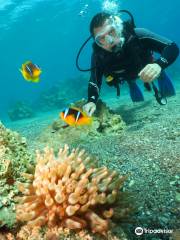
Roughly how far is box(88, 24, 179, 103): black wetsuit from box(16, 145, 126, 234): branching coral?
3.73 metres

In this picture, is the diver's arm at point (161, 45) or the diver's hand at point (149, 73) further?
the diver's arm at point (161, 45)

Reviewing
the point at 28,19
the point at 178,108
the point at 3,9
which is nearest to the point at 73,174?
the point at 178,108

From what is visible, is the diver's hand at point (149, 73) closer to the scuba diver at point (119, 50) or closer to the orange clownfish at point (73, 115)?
the scuba diver at point (119, 50)

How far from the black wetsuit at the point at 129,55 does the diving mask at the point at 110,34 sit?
39 centimetres

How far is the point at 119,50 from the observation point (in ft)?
20.8

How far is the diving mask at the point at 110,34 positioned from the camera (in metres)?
5.87

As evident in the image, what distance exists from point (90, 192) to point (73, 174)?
0.24 m

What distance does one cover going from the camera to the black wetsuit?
21.3 feet

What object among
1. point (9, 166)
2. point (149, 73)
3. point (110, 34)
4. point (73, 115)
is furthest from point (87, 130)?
point (9, 166)

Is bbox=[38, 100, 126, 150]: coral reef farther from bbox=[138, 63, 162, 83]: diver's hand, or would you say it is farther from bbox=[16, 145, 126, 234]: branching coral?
bbox=[16, 145, 126, 234]: branching coral

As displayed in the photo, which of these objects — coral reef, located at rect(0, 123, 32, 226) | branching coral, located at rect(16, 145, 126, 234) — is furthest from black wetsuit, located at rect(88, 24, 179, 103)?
branching coral, located at rect(16, 145, 126, 234)

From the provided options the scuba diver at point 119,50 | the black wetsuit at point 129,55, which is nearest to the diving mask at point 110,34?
the scuba diver at point 119,50

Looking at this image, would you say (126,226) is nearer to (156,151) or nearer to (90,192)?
(90,192)

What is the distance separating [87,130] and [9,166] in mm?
3848
